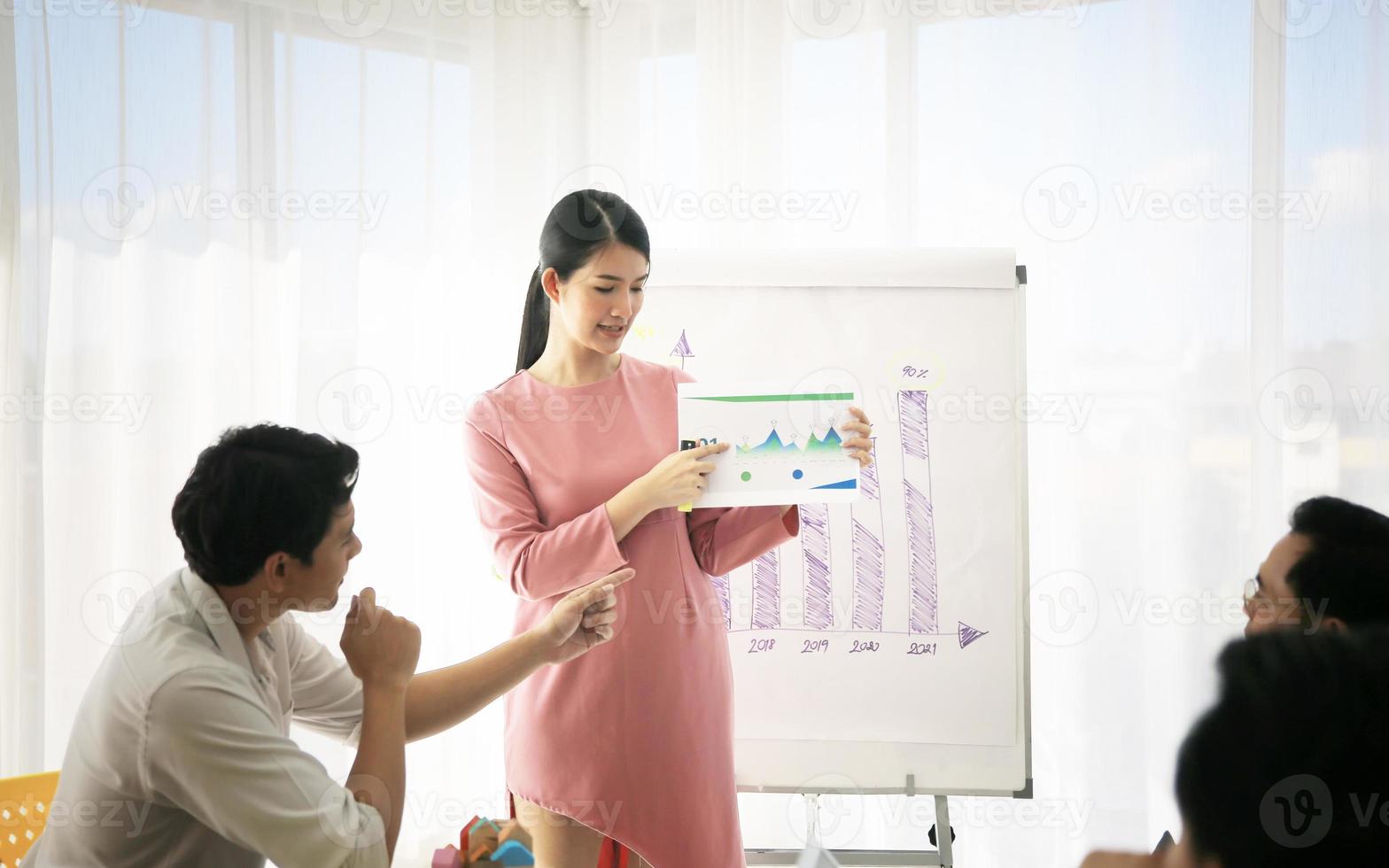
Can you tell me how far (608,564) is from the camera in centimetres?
168

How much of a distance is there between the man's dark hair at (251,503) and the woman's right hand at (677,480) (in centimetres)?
62

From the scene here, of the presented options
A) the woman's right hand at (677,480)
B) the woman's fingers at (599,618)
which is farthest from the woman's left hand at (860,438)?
the woman's fingers at (599,618)

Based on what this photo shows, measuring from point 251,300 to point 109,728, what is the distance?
1.87m

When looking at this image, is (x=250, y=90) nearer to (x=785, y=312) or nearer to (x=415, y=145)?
(x=415, y=145)

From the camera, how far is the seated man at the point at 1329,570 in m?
1.21

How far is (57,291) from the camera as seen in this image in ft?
8.18

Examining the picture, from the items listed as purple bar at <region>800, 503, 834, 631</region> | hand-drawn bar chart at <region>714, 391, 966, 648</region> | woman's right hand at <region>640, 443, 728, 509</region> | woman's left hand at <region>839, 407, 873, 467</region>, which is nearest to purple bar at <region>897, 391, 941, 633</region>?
hand-drawn bar chart at <region>714, 391, 966, 648</region>

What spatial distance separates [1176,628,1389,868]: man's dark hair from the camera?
0.87 m

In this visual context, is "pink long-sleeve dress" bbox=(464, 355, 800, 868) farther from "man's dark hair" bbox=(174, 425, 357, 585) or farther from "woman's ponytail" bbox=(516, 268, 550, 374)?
"man's dark hair" bbox=(174, 425, 357, 585)

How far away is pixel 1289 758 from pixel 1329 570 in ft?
1.73

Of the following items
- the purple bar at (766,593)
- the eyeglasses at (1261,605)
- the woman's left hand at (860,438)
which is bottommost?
the purple bar at (766,593)

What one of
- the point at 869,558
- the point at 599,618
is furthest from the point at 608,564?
the point at 869,558

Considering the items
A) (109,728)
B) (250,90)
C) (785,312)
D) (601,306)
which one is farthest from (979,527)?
(250,90)

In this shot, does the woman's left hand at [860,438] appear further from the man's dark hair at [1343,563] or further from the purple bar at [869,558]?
the man's dark hair at [1343,563]
